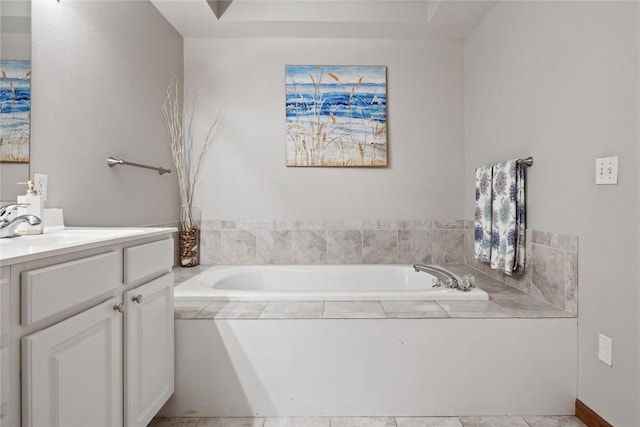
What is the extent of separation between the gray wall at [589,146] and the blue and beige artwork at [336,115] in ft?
3.13

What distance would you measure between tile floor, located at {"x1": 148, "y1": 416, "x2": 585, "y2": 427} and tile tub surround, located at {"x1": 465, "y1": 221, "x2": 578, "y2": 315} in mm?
506

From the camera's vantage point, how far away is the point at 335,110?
9.55 ft

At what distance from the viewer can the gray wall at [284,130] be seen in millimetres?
→ 2943

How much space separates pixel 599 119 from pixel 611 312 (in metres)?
0.79

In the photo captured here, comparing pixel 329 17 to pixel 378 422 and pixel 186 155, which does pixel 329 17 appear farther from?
pixel 378 422

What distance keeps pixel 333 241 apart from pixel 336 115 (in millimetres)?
991

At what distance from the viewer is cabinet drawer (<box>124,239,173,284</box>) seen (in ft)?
4.20

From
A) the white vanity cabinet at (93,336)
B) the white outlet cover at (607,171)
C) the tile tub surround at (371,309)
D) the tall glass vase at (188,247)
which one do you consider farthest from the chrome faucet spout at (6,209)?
the white outlet cover at (607,171)

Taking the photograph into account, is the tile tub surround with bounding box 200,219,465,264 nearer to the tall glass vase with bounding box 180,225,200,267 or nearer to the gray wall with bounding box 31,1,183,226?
the tall glass vase with bounding box 180,225,200,267

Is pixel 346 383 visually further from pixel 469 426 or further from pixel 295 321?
pixel 469 426

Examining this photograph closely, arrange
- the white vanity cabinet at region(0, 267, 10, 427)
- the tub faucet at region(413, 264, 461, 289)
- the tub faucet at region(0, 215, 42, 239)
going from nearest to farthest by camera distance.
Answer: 1. the white vanity cabinet at region(0, 267, 10, 427)
2. the tub faucet at region(0, 215, 42, 239)
3. the tub faucet at region(413, 264, 461, 289)

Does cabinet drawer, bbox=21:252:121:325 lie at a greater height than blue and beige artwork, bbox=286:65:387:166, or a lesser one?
lesser

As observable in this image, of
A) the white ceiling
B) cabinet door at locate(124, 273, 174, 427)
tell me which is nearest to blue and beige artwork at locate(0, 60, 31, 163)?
cabinet door at locate(124, 273, 174, 427)

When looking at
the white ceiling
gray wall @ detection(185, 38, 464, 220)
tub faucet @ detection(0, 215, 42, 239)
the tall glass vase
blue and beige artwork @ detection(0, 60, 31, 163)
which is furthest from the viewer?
gray wall @ detection(185, 38, 464, 220)
